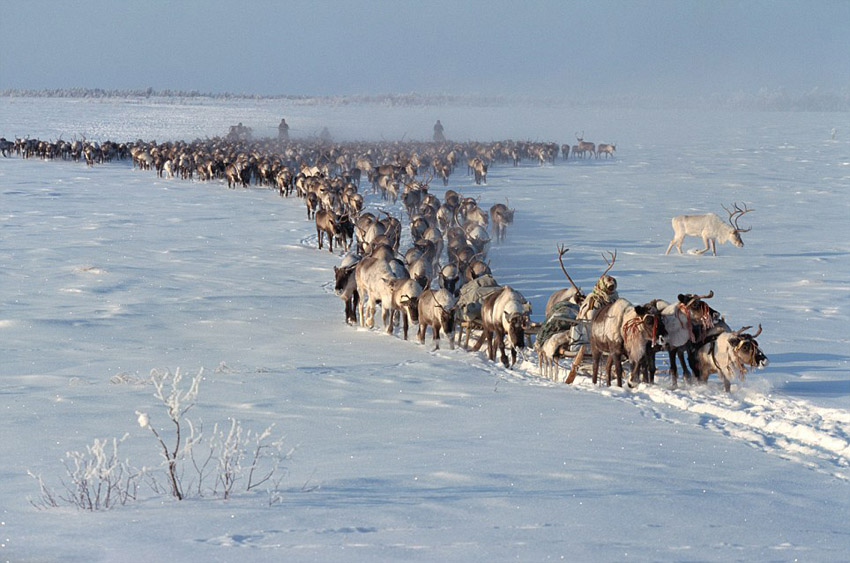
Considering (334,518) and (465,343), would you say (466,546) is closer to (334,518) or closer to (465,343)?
(334,518)

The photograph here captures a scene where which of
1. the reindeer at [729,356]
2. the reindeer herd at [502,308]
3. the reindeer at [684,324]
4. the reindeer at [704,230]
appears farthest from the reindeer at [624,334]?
the reindeer at [704,230]

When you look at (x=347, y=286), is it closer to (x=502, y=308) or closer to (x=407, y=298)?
(x=407, y=298)

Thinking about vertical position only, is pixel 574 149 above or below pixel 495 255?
above

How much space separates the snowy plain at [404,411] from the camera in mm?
4844

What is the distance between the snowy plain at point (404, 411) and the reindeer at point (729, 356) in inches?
9.4

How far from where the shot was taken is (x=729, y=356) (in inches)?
364

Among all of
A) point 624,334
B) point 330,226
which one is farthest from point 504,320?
point 330,226

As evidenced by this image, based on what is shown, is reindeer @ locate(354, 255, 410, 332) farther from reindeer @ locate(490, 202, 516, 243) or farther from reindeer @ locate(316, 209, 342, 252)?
reindeer @ locate(490, 202, 516, 243)

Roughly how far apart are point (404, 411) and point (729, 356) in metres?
3.54

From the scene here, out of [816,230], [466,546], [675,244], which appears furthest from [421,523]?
[816,230]

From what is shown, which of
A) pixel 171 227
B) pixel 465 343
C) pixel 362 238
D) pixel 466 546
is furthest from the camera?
pixel 171 227

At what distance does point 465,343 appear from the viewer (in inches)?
451

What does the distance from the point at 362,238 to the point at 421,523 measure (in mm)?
13364

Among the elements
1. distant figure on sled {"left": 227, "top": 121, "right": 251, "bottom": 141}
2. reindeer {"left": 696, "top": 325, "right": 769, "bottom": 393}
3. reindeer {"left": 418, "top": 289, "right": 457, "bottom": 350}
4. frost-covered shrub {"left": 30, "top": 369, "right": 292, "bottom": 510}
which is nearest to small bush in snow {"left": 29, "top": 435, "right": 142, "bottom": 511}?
frost-covered shrub {"left": 30, "top": 369, "right": 292, "bottom": 510}
